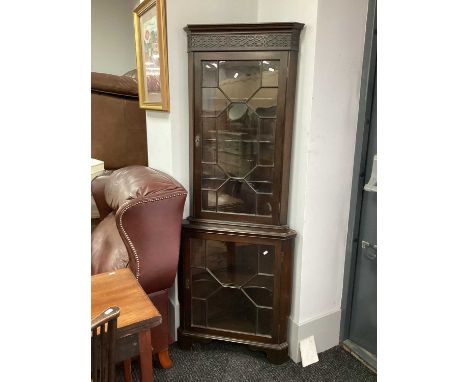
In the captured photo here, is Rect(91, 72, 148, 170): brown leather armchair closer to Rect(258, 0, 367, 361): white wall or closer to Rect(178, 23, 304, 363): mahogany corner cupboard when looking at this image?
Rect(178, 23, 304, 363): mahogany corner cupboard

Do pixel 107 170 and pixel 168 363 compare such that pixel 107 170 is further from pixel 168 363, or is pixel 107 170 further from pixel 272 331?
pixel 272 331

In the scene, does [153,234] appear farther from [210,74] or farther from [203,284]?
[210,74]

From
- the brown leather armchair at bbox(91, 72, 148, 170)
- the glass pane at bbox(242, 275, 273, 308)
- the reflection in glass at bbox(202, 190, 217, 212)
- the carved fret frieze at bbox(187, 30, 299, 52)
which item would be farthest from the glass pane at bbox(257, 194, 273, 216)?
the brown leather armchair at bbox(91, 72, 148, 170)

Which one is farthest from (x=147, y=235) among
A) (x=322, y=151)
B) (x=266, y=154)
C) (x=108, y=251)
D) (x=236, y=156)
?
(x=322, y=151)

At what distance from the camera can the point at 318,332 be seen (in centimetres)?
199

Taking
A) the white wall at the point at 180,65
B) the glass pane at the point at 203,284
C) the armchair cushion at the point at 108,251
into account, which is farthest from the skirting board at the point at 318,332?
the armchair cushion at the point at 108,251

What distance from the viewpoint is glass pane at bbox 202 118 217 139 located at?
5.89 ft

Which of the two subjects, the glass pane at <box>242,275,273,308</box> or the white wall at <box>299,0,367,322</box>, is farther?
the glass pane at <box>242,275,273,308</box>

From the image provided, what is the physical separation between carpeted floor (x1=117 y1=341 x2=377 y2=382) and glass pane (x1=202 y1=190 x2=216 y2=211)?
2.60 feet
